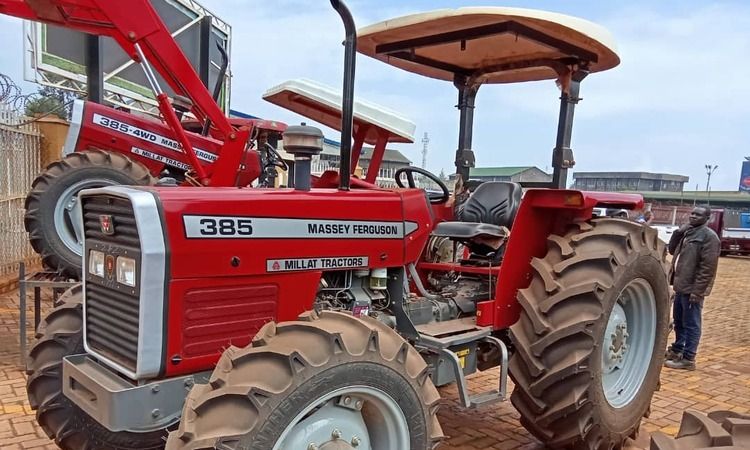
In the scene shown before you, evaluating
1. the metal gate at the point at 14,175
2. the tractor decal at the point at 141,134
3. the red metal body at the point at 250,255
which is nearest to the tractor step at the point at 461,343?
the red metal body at the point at 250,255

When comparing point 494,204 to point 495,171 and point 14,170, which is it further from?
point 14,170

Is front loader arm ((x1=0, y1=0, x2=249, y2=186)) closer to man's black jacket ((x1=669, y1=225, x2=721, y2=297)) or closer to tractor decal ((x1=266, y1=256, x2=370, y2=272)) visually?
tractor decal ((x1=266, y1=256, x2=370, y2=272))

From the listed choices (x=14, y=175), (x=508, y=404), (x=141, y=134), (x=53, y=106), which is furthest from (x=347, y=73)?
(x=53, y=106)

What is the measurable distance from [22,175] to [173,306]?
25.3 ft

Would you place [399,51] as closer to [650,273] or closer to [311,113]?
[311,113]

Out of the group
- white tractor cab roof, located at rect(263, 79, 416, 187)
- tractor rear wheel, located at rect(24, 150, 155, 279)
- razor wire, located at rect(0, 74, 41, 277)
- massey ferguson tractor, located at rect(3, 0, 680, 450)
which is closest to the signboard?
razor wire, located at rect(0, 74, 41, 277)

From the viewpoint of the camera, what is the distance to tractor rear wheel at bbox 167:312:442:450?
79.4 inches

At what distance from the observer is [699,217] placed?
21.0 feet

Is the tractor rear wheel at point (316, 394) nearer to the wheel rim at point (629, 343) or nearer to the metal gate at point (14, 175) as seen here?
the wheel rim at point (629, 343)

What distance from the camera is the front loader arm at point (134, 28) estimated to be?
5.06 m

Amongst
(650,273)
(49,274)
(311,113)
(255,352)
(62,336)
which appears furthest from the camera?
(49,274)

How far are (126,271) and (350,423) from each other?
1039 millimetres

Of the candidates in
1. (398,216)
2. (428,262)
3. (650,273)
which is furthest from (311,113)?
(650,273)

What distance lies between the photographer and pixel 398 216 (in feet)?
10.4
